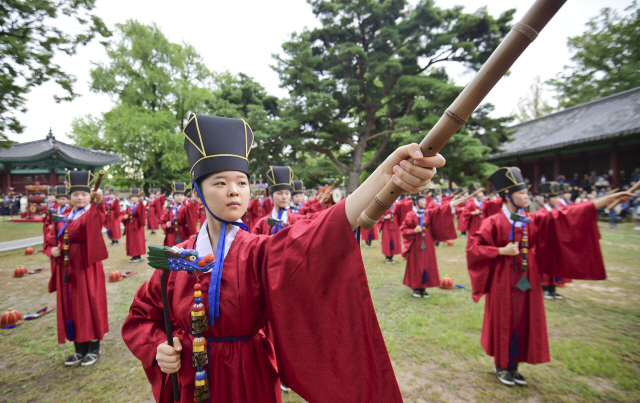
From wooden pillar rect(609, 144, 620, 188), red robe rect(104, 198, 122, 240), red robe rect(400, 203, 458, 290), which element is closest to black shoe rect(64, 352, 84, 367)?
red robe rect(400, 203, 458, 290)

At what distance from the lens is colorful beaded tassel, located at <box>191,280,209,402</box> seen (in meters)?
1.66

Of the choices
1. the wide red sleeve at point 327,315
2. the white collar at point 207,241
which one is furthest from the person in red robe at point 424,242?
the wide red sleeve at point 327,315

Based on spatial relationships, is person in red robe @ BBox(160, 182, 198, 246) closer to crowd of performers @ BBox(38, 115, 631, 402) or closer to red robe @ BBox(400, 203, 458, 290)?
red robe @ BBox(400, 203, 458, 290)

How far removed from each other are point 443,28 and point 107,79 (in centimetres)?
2836

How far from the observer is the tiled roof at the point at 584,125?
17.6 metres

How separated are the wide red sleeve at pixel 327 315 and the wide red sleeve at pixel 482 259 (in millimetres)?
3573

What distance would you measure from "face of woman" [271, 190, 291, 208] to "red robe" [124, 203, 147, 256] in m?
8.52

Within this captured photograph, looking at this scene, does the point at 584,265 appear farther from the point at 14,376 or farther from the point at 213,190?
the point at 14,376

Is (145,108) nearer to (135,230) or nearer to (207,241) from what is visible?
(135,230)

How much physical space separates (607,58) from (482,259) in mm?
30956

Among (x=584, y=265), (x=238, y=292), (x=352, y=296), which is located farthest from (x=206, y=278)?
(x=584, y=265)

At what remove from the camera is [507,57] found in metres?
1.06

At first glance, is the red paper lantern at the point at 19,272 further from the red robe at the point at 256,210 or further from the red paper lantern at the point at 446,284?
the red paper lantern at the point at 446,284

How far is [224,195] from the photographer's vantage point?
1913 millimetres
